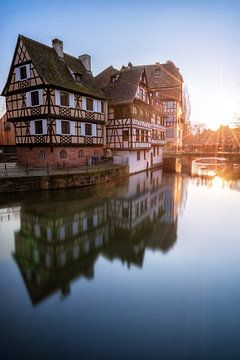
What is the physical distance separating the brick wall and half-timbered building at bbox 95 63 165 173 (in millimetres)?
4091

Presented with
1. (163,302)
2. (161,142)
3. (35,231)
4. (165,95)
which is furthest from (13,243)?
(165,95)

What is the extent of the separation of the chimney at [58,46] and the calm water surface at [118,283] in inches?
620

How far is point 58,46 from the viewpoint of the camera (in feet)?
71.3

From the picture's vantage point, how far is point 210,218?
38.3ft

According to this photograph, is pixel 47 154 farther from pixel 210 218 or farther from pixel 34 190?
pixel 210 218

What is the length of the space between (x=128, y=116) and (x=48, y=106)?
8309mm

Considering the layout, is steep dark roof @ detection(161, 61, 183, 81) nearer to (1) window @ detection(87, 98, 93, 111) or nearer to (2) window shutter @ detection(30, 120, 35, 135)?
(1) window @ detection(87, 98, 93, 111)

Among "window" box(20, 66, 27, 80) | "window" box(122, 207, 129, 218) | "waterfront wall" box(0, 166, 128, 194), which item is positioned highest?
"window" box(20, 66, 27, 80)

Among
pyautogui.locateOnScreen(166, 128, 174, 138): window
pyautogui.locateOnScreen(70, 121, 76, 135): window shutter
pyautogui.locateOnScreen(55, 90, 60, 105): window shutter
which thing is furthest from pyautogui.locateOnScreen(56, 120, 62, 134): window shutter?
pyautogui.locateOnScreen(166, 128, 174, 138): window

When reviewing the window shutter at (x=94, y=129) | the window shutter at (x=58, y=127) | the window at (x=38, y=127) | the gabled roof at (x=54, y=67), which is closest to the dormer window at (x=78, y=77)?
the gabled roof at (x=54, y=67)

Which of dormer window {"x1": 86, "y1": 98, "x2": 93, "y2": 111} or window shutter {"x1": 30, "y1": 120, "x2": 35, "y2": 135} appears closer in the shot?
window shutter {"x1": 30, "y1": 120, "x2": 35, "y2": 135}

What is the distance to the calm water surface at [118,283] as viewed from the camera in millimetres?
4402

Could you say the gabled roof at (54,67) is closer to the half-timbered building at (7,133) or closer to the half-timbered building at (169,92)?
the half-timbered building at (7,133)

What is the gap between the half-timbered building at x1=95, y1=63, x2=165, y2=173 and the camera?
2378 cm
